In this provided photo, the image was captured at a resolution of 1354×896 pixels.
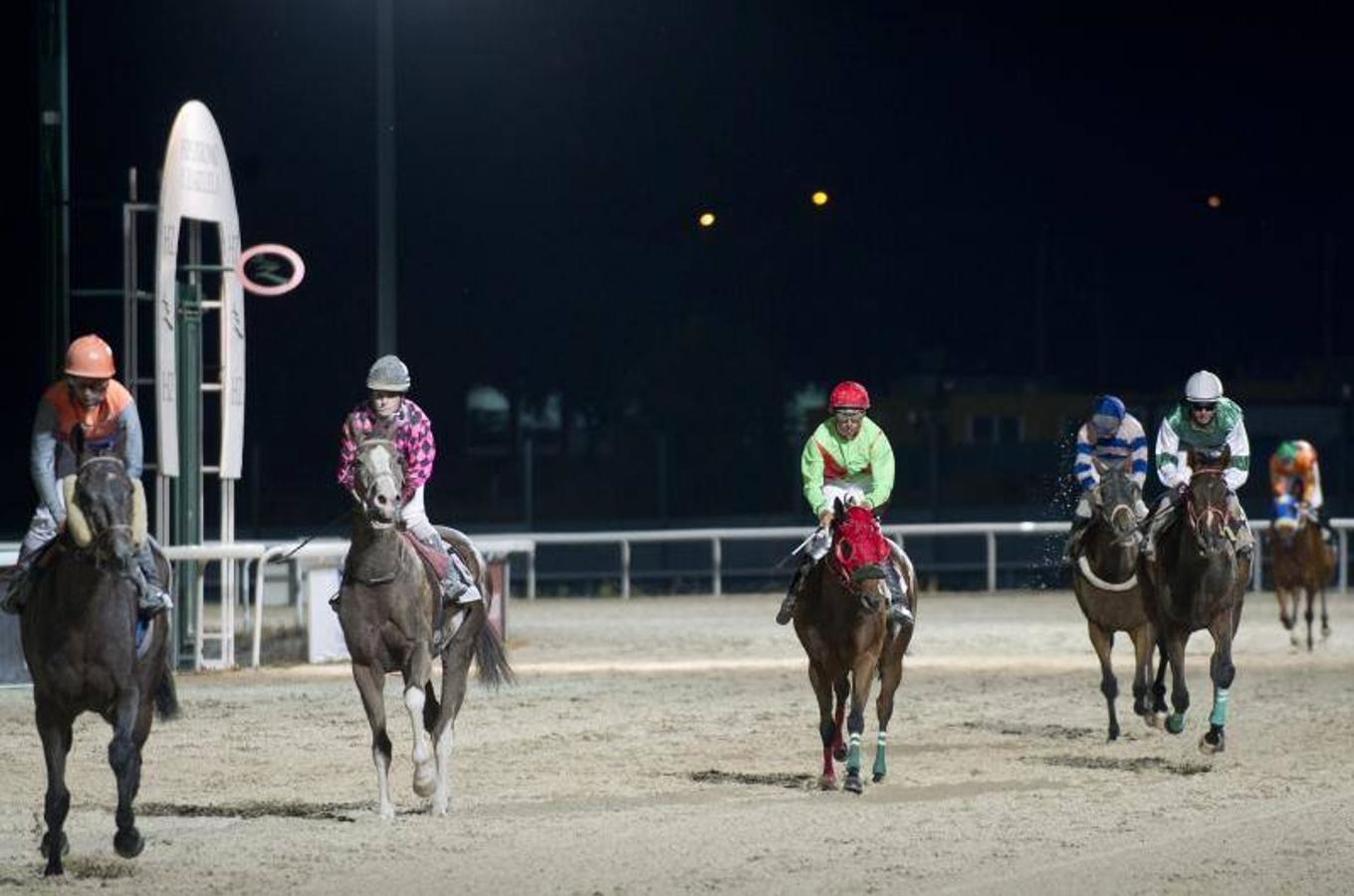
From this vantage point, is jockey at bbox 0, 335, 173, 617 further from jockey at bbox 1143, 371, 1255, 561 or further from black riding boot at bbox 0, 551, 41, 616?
jockey at bbox 1143, 371, 1255, 561

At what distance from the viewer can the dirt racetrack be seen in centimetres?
Answer: 975

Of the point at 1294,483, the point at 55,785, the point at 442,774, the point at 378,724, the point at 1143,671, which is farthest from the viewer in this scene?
the point at 1294,483

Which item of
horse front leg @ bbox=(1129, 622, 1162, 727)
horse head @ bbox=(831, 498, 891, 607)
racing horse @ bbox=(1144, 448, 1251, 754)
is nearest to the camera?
horse head @ bbox=(831, 498, 891, 607)

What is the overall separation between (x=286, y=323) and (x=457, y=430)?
12.1ft

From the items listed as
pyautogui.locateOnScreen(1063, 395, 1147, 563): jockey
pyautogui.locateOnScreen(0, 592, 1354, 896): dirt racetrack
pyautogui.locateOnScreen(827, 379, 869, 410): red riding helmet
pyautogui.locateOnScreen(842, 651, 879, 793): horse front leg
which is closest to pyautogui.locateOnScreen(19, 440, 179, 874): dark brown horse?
pyautogui.locateOnScreen(0, 592, 1354, 896): dirt racetrack

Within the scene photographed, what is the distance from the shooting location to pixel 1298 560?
22828mm

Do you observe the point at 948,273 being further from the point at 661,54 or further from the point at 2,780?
the point at 2,780

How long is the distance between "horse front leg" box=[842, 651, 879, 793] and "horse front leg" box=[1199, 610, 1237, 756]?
248 centimetres

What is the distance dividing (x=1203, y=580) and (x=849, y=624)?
9.52 ft

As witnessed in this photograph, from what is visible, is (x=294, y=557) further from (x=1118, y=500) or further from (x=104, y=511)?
(x=104, y=511)

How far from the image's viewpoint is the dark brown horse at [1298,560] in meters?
22.8

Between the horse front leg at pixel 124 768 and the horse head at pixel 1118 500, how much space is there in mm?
6957

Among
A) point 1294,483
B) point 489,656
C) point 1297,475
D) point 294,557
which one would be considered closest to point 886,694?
point 489,656

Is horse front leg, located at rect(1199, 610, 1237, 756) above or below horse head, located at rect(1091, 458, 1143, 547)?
below
